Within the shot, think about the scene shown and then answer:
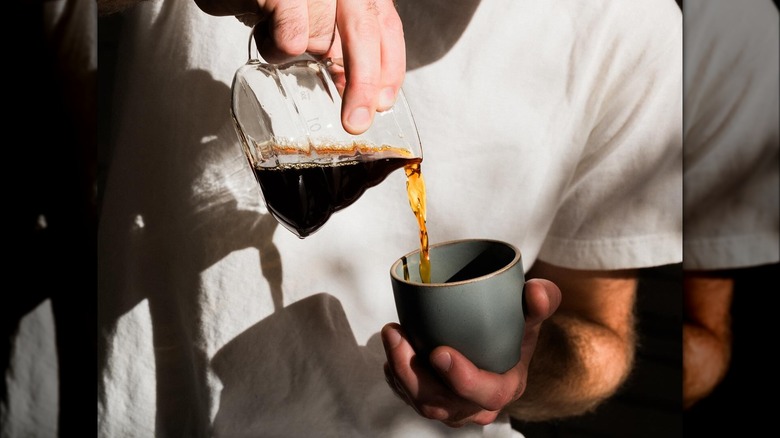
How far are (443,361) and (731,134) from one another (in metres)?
0.39

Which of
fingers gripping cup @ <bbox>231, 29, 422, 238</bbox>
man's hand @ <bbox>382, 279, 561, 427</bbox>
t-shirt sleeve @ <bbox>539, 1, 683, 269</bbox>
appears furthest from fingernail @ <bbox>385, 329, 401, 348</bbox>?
t-shirt sleeve @ <bbox>539, 1, 683, 269</bbox>

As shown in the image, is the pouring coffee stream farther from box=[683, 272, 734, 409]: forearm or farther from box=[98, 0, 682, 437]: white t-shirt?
box=[683, 272, 734, 409]: forearm

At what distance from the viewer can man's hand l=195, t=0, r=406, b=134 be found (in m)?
0.62

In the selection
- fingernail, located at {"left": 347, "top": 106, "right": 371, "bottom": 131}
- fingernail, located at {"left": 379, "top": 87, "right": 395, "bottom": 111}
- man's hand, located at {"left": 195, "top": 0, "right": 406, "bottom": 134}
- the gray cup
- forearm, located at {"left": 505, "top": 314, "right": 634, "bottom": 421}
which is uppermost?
man's hand, located at {"left": 195, "top": 0, "right": 406, "bottom": 134}

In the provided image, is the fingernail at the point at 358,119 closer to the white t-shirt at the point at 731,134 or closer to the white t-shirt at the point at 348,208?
the white t-shirt at the point at 348,208

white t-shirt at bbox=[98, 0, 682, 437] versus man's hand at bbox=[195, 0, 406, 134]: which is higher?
man's hand at bbox=[195, 0, 406, 134]

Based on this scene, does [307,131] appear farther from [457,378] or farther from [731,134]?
[731,134]

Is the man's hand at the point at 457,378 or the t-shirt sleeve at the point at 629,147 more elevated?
the t-shirt sleeve at the point at 629,147

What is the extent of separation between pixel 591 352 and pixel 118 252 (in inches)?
23.1

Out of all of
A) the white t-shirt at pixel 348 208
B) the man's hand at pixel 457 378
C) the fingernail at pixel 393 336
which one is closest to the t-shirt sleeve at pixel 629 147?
the white t-shirt at pixel 348 208

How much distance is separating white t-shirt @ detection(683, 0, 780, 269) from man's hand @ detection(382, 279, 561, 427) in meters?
0.20

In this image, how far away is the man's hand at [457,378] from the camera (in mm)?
667

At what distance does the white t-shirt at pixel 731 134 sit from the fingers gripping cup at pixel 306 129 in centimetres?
31

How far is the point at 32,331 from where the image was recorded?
112 cm
